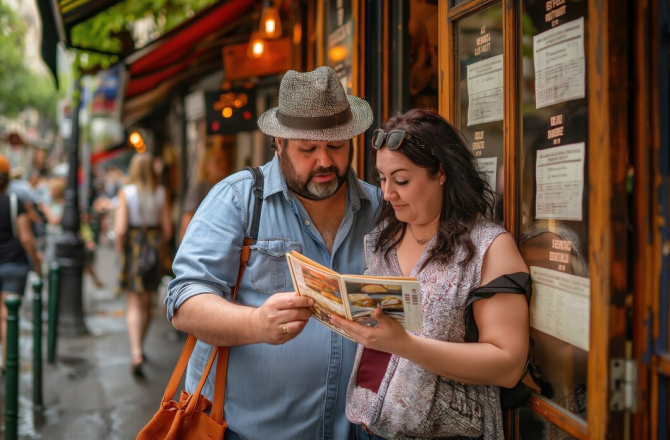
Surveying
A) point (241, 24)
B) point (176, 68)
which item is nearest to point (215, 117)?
point (241, 24)

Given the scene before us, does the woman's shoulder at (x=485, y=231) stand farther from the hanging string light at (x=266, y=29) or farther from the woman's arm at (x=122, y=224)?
the woman's arm at (x=122, y=224)

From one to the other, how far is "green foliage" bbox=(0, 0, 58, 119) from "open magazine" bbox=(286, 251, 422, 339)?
1266 centimetres

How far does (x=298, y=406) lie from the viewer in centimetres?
250

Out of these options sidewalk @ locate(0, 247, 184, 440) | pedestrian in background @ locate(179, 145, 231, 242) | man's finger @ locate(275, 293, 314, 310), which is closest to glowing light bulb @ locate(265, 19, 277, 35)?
pedestrian in background @ locate(179, 145, 231, 242)

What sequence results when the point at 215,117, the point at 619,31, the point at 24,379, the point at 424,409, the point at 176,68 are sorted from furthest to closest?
the point at 176,68 → the point at 215,117 → the point at 24,379 → the point at 424,409 → the point at 619,31

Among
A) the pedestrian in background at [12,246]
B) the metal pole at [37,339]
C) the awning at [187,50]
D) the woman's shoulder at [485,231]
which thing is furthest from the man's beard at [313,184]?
the pedestrian in background at [12,246]

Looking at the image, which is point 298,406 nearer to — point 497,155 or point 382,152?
point 382,152

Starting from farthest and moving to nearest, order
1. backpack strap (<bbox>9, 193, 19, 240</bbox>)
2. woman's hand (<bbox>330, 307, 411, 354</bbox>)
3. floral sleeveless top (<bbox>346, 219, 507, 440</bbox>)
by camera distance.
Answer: backpack strap (<bbox>9, 193, 19, 240</bbox>), floral sleeveless top (<bbox>346, 219, 507, 440</bbox>), woman's hand (<bbox>330, 307, 411, 354</bbox>)

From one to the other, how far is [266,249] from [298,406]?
0.60 metres

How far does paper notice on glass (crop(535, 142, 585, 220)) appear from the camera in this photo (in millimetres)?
2051

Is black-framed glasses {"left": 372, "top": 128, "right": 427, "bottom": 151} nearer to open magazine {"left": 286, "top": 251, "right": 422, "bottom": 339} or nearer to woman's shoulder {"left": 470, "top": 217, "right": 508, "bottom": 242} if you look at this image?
woman's shoulder {"left": 470, "top": 217, "right": 508, "bottom": 242}

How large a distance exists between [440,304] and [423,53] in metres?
2.37

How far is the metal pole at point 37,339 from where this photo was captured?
216 inches

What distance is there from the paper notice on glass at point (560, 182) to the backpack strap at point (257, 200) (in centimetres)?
104
